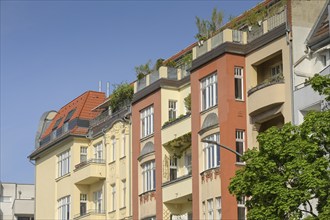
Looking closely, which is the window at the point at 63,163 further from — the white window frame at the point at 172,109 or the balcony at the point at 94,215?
the white window frame at the point at 172,109

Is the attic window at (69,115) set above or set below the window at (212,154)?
above

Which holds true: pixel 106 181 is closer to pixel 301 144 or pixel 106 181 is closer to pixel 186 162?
pixel 186 162

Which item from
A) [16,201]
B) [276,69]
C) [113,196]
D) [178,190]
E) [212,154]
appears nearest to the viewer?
[276,69]

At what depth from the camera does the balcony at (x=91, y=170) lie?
201 feet

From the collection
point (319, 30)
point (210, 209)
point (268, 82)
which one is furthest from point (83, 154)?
point (319, 30)

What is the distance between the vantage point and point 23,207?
87.2m

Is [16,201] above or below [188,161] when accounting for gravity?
above

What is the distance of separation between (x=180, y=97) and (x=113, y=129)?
848cm

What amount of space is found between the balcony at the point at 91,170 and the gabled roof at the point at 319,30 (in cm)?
2178

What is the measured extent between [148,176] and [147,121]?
323 cm

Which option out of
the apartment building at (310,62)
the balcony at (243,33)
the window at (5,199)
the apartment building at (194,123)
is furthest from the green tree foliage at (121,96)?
the window at (5,199)

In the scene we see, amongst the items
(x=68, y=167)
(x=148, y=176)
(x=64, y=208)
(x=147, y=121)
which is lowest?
(x=64, y=208)

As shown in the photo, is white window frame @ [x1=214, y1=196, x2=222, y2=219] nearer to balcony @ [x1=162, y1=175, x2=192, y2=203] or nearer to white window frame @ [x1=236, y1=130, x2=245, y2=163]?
white window frame @ [x1=236, y1=130, x2=245, y2=163]

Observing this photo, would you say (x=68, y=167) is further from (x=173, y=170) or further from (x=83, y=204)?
(x=173, y=170)
